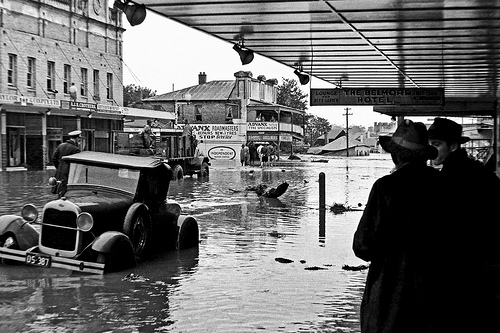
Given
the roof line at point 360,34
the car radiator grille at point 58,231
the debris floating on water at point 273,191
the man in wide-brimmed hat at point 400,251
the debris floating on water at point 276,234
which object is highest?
the roof line at point 360,34

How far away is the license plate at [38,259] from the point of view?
10.2 meters

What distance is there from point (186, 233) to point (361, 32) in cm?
423

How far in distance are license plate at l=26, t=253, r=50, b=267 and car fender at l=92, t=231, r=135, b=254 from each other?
63 cm

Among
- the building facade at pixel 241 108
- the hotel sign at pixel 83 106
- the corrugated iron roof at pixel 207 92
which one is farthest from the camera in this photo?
the corrugated iron roof at pixel 207 92

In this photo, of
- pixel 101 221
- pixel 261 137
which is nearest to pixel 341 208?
pixel 101 221

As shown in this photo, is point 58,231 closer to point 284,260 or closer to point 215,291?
point 215,291

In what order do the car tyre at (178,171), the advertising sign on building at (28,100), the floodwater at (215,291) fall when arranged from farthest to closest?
the advertising sign on building at (28,100), the car tyre at (178,171), the floodwater at (215,291)

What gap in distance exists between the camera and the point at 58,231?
10.4 metres

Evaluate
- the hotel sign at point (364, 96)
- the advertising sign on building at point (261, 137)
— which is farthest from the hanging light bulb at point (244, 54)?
the advertising sign on building at point (261, 137)

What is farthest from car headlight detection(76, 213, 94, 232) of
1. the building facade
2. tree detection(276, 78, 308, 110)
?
tree detection(276, 78, 308, 110)

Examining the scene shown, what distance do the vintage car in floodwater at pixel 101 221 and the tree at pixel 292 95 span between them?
131435 mm

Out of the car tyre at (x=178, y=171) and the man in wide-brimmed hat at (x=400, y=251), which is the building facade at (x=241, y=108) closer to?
the car tyre at (x=178, y=171)

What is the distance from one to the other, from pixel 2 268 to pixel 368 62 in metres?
9.53

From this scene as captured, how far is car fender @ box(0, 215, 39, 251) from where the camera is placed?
1090 centimetres
